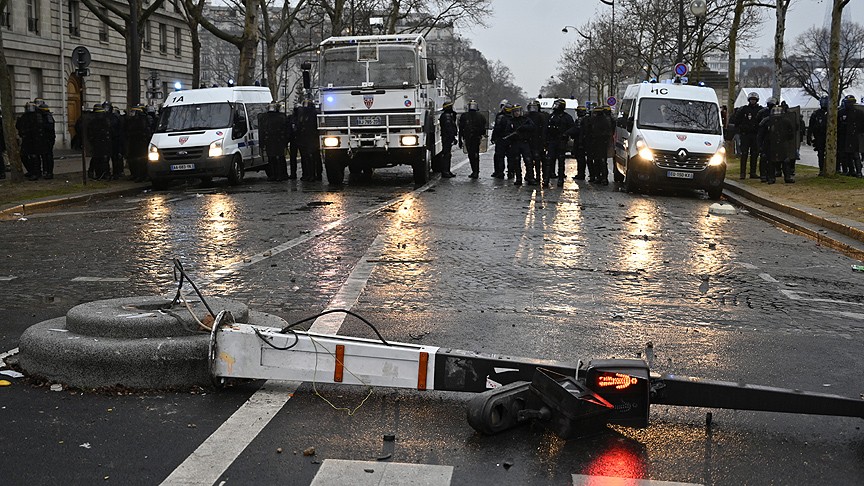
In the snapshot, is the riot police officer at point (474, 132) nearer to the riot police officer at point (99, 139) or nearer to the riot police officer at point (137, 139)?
the riot police officer at point (137, 139)

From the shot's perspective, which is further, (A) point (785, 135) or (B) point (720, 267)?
(A) point (785, 135)

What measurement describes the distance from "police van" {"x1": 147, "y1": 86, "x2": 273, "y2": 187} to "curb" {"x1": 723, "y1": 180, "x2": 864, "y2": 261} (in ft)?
37.9

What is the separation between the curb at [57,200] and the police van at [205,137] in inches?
31.6

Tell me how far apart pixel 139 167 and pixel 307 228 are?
11.7 m

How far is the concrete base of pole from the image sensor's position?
18.4 ft

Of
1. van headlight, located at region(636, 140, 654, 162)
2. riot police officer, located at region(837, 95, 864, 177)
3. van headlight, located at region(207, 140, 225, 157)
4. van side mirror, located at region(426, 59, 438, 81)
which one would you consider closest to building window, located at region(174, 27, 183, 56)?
van headlight, located at region(207, 140, 225, 157)

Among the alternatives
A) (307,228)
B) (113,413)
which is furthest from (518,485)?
(307,228)

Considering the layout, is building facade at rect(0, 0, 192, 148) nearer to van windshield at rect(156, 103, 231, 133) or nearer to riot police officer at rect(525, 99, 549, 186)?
van windshield at rect(156, 103, 231, 133)

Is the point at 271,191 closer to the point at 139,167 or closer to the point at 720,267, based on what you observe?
the point at 139,167

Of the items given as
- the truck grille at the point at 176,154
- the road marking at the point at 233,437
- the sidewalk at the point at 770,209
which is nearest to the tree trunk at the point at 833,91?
the sidewalk at the point at 770,209

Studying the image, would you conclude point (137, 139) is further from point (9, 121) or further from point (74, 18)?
point (74, 18)

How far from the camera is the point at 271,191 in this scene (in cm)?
2155

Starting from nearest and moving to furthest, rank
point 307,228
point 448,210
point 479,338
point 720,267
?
point 479,338, point 720,267, point 307,228, point 448,210

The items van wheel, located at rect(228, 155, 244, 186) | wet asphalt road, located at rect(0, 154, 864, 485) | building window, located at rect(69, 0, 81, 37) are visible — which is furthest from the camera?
building window, located at rect(69, 0, 81, 37)
